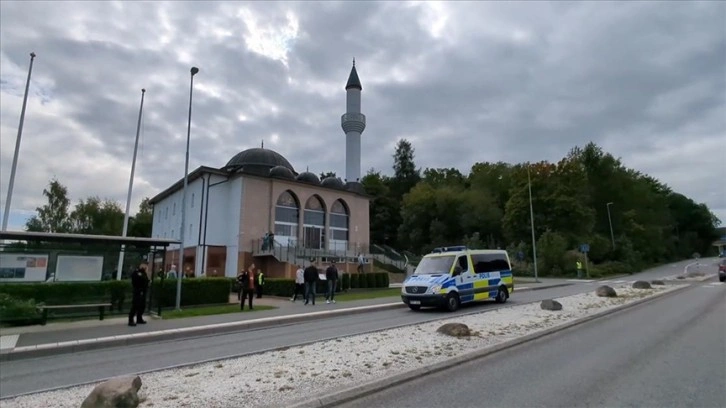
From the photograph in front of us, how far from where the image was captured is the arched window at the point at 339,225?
45438mm

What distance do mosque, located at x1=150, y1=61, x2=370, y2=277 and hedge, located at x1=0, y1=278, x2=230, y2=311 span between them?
13736mm

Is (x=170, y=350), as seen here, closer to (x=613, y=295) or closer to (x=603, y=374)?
(x=603, y=374)

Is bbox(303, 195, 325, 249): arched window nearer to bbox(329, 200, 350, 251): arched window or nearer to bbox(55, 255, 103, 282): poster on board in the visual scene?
bbox(329, 200, 350, 251): arched window

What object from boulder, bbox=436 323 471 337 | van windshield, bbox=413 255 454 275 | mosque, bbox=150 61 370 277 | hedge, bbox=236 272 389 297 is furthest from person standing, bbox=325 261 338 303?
mosque, bbox=150 61 370 277

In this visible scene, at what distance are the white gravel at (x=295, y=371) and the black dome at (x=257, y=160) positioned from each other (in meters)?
38.3

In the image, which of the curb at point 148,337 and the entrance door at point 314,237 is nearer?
the curb at point 148,337

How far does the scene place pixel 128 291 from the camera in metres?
16.5

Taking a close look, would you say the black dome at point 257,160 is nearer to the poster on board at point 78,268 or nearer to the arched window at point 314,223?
the arched window at point 314,223

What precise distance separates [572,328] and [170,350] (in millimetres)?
9763

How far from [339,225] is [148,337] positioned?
35254 millimetres

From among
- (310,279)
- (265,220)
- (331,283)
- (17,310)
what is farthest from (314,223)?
(17,310)

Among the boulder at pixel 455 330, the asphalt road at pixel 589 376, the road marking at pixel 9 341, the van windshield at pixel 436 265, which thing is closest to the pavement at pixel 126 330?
the road marking at pixel 9 341

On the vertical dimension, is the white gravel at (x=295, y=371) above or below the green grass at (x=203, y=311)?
below

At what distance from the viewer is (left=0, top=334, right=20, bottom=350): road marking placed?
33.9 feet
